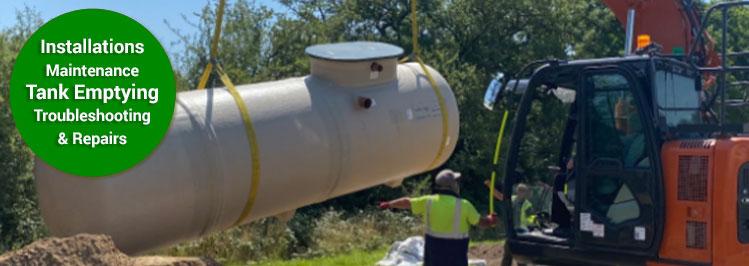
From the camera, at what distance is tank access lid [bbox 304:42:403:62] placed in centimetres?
718

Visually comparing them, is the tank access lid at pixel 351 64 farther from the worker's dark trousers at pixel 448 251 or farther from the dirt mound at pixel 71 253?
the dirt mound at pixel 71 253

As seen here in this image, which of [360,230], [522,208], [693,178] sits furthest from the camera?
[360,230]

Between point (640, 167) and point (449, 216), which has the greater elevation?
point (640, 167)

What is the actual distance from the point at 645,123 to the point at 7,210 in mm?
10764

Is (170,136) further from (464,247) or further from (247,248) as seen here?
(247,248)

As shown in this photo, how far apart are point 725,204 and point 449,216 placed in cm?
205

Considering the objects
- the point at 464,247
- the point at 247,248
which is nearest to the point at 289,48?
the point at 247,248

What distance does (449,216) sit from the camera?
6.84 m

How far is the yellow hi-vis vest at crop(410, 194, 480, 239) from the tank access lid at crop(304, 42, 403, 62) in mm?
1325

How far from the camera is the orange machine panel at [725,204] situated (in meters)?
6.13

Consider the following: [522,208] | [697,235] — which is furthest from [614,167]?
[522,208]

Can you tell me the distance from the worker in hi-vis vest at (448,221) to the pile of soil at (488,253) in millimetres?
5024

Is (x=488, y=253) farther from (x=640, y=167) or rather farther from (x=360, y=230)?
(x=640, y=167)

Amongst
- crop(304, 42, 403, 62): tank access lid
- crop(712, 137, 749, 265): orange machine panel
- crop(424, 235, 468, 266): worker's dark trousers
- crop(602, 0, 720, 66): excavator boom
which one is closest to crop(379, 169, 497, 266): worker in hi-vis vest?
crop(424, 235, 468, 266): worker's dark trousers
